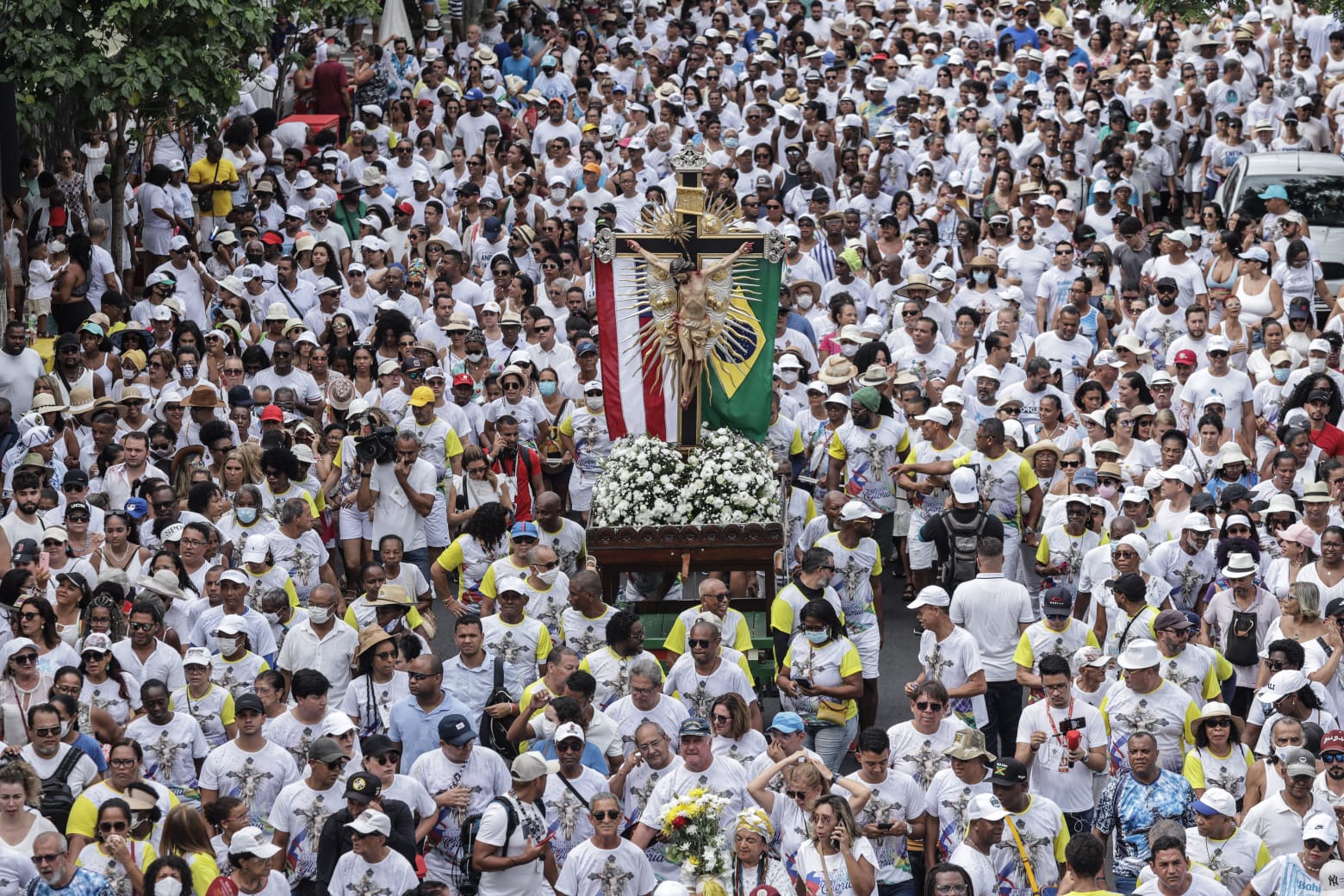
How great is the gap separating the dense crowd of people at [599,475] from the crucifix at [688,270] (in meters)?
0.39

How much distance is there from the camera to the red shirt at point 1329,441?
54.6 feet

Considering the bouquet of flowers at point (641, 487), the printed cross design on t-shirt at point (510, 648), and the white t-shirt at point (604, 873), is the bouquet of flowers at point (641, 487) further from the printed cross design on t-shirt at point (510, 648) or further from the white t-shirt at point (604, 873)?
the white t-shirt at point (604, 873)

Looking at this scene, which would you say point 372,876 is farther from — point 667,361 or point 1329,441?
point 1329,441

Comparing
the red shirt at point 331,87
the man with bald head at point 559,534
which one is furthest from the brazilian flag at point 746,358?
the red shirt at point 331,87

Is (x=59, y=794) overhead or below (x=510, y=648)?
below

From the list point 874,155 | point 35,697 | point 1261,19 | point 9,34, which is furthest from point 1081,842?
point 1261,19

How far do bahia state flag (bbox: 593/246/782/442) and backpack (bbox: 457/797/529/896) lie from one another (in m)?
4.53

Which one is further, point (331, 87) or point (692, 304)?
point (331, 87)

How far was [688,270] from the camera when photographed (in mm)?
15508

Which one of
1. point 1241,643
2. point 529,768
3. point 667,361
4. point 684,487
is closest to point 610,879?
point 529,768

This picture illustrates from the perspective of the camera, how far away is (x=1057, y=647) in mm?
13711

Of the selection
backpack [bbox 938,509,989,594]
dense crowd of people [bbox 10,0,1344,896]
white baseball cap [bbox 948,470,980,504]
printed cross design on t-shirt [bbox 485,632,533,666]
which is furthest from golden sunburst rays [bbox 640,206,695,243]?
printed cross design on t-shirt [bbox 485,632,533,666]

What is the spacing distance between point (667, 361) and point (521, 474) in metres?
1.62

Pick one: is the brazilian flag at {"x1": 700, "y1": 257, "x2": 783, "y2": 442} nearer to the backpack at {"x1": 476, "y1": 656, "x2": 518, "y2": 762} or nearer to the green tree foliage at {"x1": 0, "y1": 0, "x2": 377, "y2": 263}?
the backpack at {"x1": 476, "y1": 656, "x2": 518, "y2": 762}
